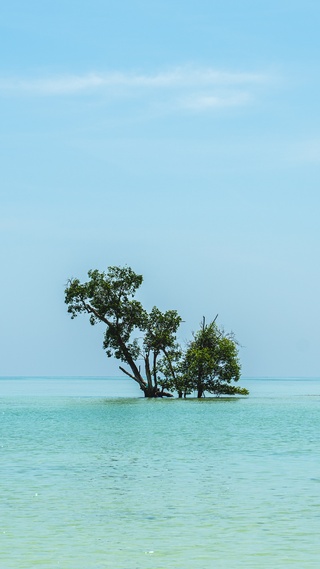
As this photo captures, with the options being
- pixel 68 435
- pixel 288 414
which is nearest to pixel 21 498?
pixel 68 435

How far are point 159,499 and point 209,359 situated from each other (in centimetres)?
5885

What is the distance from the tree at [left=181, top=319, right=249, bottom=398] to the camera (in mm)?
85438

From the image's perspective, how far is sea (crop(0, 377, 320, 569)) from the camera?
19031mm

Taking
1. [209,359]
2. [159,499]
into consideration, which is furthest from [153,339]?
[159,499]

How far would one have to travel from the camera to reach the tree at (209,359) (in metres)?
85.4

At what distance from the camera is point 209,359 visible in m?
84.9

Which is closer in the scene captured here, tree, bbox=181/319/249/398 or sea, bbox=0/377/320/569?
sea, bbox=0/377/320/569

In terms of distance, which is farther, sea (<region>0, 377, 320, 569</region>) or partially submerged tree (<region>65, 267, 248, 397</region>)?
partially submerged tree (<region>65, 267, 248, 397</region>)

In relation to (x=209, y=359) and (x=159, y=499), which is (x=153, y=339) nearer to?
(x=209, y=359)

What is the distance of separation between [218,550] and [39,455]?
67.0 feet

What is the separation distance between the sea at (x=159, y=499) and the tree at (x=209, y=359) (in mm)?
32277

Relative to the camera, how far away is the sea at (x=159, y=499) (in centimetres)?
1903

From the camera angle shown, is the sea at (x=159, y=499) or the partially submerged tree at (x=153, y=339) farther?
the partially submerged tree at (x=153, y=339)

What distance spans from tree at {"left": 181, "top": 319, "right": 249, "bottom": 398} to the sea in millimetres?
32277
